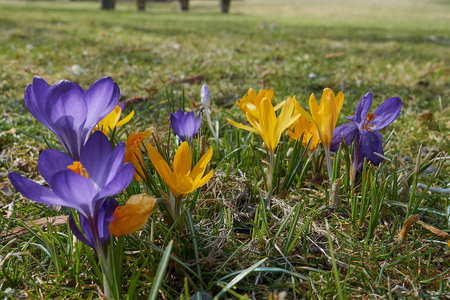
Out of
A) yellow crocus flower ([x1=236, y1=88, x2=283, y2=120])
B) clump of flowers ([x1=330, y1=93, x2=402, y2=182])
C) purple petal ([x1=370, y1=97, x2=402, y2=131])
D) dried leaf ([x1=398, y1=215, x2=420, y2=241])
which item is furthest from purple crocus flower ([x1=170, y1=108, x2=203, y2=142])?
dried leaf ([x1=398, y1=215, x2=420, y2=241])

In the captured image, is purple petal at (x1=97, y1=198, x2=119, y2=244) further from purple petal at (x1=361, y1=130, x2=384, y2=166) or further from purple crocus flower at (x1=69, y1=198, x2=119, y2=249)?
purple petal at (x1=361, y1=130, x2=384, y2=166)

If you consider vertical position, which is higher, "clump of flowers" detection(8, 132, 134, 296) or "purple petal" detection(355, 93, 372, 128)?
"purple petal" detection(355, 93, 372, 128)

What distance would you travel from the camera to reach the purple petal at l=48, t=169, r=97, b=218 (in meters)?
0.69

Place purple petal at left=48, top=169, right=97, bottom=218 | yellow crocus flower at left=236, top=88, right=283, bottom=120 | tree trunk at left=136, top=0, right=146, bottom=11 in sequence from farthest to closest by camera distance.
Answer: tree trunk at left=136, top=0, right=146, bottom=11, yellow crocus flower at left=236, top=88, right=283, bottom=120, purple petal at left=48, top=169, right=97, bottom=218

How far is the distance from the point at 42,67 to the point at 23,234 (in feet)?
10.3

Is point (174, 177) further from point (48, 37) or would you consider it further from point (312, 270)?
point (48, 37)

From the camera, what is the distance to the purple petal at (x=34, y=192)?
0.72m

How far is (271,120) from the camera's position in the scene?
119cm

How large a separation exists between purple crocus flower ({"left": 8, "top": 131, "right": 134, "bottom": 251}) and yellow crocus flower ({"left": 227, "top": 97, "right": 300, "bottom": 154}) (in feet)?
1.72

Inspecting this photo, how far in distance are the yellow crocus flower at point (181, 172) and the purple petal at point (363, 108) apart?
569mm

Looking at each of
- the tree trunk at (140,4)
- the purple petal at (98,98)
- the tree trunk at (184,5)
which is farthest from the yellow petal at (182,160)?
the tree trunk at (184,5)

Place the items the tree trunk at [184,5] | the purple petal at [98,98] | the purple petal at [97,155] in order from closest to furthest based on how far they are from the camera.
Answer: the purple petal at [97,155] < the purple petal at [98,98] < the tree trunk at [184,5]

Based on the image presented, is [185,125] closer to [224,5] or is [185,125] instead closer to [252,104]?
[252,104]

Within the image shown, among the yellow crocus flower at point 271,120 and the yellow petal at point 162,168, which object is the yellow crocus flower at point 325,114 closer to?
the yellow crocus flower at point 271,120
